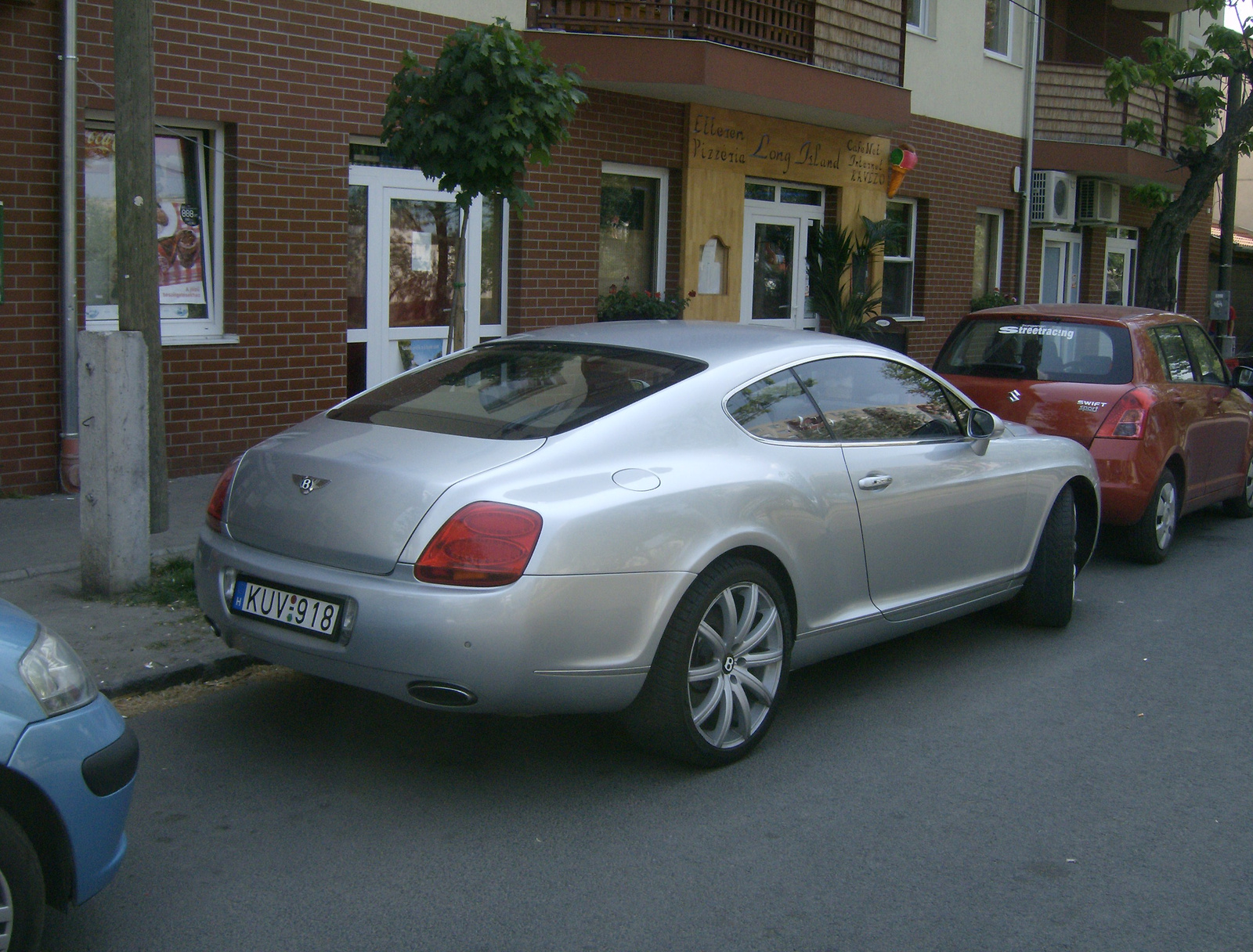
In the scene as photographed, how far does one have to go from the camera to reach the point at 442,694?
386 centimetres

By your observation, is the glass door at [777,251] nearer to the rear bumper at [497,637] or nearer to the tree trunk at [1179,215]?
the tree trunk at [1179,215]

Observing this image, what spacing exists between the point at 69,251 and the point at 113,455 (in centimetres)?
300

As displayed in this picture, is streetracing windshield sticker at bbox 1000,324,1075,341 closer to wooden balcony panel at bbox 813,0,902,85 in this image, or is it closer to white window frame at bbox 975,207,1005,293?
wooden balcony panel at bbox 813,0,902,85

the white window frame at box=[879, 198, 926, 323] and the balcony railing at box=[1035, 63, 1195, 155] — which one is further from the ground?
the balcony railing at box=[1035, 63, 1195, 155]

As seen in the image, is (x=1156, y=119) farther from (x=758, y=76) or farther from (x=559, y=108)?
(x=559, y=108)

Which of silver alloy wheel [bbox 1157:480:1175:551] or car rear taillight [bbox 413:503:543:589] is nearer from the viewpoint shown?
car rear taillight [bbox 413:503:543:589]

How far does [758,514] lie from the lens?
176 inches

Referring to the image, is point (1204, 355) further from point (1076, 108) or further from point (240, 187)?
point (1076, 108)

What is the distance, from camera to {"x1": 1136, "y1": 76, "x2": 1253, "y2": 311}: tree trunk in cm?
1667

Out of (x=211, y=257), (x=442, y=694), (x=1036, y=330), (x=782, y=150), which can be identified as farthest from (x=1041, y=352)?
(x=782, y=150)

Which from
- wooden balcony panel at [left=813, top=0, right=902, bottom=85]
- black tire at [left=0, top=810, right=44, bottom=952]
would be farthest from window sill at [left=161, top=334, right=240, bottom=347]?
wooden balcony panel at [left=813, top=0, right=902, bottom=85]

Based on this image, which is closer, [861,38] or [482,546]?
[482,546]

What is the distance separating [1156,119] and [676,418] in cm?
2034

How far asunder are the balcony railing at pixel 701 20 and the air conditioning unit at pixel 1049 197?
7074 millimetres
